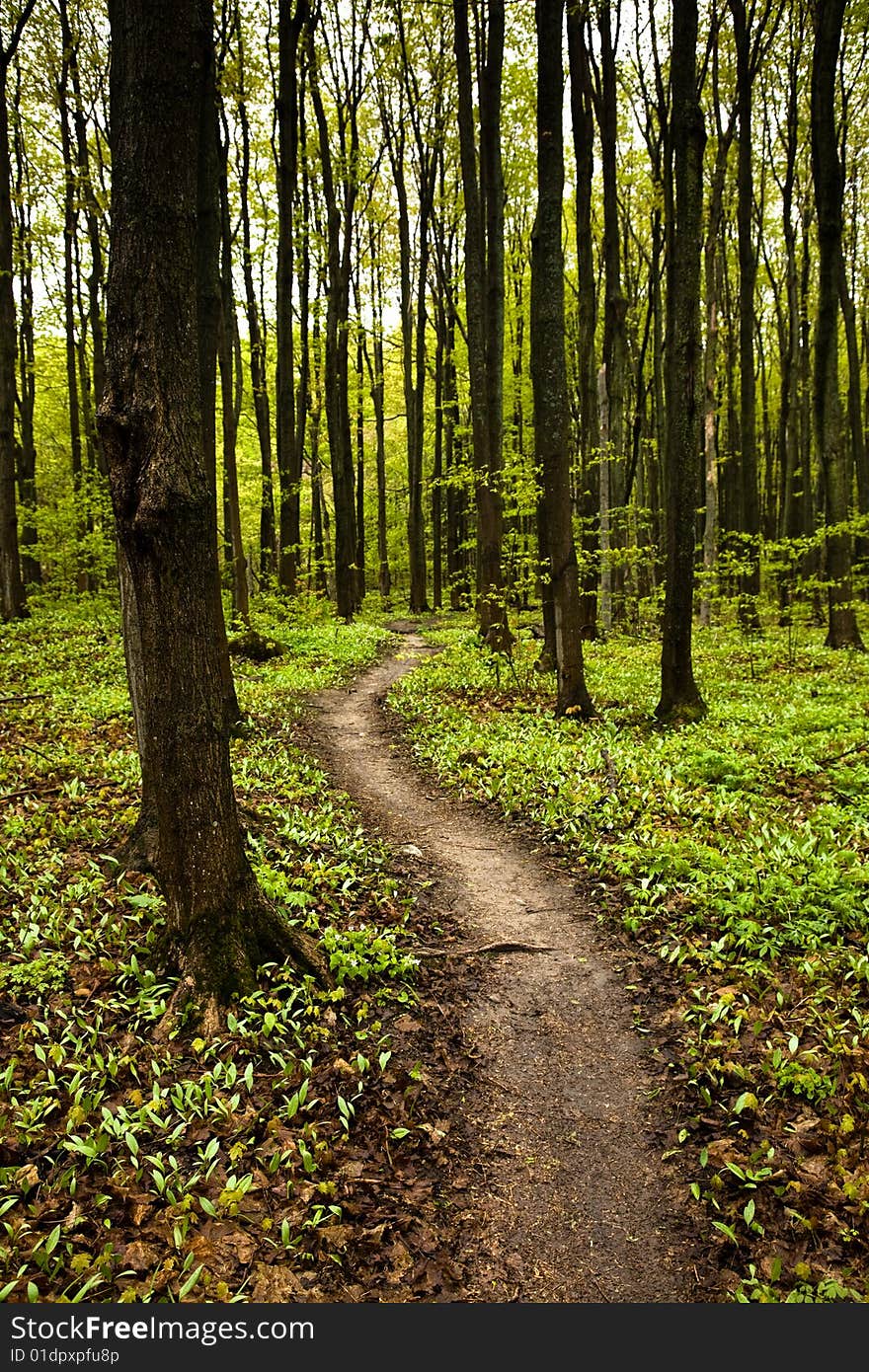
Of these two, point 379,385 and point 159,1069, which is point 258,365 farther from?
point 159,1069

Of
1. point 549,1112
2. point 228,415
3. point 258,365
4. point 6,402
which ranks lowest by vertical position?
point 549,1112

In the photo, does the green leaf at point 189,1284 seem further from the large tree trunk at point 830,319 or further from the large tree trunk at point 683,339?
the large tree trunk at point 830,319

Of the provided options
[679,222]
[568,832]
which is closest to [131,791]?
[568,832]

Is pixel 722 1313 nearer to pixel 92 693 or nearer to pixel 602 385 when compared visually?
pixel 92 693

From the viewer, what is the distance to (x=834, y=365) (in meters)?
13.6

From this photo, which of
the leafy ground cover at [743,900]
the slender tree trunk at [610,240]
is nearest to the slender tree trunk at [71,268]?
the slender tree trunk at [610,240]

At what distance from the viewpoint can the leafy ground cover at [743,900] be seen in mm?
3365

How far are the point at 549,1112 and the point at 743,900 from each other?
2166 millimetres

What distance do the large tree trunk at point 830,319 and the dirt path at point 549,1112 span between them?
10.2 metres

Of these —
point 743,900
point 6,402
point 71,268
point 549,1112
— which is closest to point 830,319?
point 743,900

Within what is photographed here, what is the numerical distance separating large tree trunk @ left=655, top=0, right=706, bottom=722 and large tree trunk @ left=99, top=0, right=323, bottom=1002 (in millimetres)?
6656

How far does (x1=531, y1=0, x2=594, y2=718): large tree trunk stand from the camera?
30.4 feet

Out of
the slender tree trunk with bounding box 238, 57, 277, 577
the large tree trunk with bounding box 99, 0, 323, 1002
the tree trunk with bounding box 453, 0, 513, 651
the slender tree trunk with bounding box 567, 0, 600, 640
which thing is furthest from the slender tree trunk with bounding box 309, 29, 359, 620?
the large tree trunk with bounding box 99, 0, 323, 1002

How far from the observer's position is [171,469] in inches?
157
